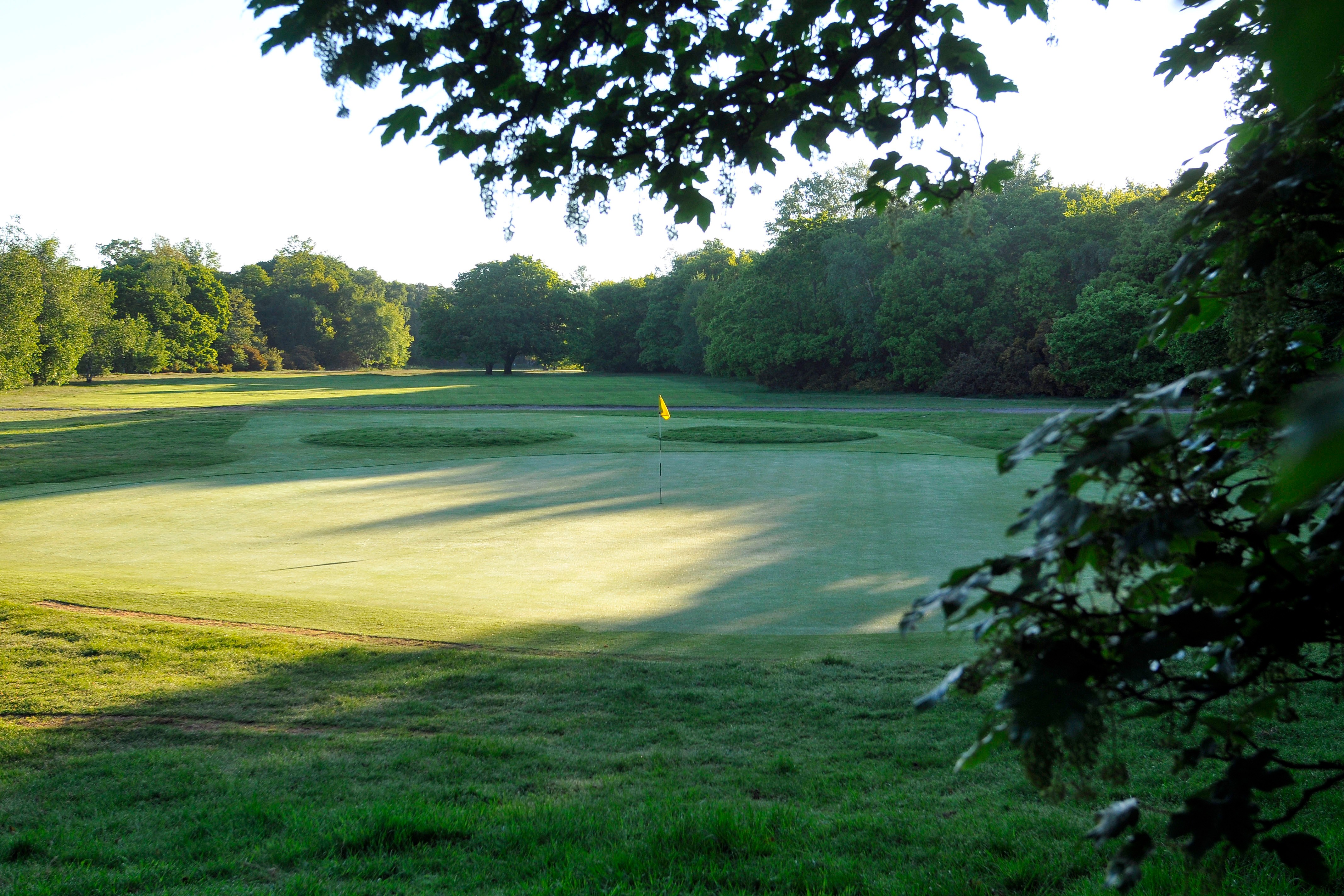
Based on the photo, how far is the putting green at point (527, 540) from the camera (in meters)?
8.00

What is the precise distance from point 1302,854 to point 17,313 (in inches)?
2152

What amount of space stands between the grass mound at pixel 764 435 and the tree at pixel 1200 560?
21833 millimetres

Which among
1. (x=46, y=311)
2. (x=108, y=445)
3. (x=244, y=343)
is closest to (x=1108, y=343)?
(x=108, y=445)

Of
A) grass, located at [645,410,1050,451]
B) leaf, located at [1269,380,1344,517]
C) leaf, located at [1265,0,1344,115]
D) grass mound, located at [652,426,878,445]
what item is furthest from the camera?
grass, located at [645,410,1050,451]

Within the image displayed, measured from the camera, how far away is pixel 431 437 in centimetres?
2519

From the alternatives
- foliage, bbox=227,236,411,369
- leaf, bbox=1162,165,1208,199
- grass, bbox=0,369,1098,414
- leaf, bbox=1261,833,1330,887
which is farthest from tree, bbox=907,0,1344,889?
foliage, bbox=227,236,411,369

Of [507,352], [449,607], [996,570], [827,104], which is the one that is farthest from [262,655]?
[507,352]

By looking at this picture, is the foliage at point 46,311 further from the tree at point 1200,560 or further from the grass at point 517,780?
the tree at point 1200,560

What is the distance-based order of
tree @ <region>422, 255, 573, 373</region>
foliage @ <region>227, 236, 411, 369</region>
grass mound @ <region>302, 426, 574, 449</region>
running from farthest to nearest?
foliage @ <region>227, 236, 411, 369</region> < tree @ <region>422, 255, 573, 373</region> < grass mound @ <region>302, 426, 574, 449</region>

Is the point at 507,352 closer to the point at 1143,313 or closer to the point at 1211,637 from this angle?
the point at 1143,313

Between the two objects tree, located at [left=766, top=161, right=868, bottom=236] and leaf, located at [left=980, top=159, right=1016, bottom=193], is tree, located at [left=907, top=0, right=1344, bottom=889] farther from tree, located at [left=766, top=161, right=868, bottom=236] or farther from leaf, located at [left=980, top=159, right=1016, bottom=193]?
tree, located at [left=766, top=161, right=868, bottom=236]

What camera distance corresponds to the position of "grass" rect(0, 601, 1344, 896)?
3289mm

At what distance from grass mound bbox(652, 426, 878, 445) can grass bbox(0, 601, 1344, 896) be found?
18.0 metres

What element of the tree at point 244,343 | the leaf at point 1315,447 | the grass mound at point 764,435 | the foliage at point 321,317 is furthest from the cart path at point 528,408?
the foliage at point 321,317
